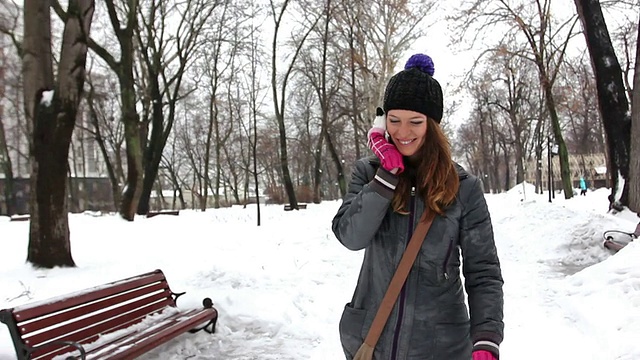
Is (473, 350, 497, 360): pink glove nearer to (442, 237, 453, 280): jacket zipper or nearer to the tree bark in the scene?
(442, 237, 453, 280): jacket zipper

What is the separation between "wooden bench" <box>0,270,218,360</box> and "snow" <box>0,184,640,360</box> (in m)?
0.32

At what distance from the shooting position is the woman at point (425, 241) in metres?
1.88

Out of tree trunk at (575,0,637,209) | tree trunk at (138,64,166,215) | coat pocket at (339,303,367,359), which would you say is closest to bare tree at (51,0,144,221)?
tree trunk at (138,64,166,215)

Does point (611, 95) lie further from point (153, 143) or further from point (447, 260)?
point (153, 143)

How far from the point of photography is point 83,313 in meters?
4.52

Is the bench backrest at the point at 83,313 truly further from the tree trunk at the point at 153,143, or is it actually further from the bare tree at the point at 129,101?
the tree trunk at the point at 153,143

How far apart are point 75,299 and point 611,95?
1100 centimetres

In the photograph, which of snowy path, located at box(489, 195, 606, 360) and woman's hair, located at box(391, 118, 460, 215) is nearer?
woman's hair, located at box(391, 118, 460, 215)

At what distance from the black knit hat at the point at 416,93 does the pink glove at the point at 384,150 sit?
0.10m

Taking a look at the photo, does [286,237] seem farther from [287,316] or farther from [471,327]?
[471,327]

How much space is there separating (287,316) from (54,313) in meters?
2.79

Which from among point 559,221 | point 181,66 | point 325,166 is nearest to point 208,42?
point 181,66

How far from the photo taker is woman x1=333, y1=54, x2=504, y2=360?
6.15ft

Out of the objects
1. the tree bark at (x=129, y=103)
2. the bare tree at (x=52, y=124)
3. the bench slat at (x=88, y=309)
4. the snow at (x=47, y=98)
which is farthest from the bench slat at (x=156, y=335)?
the tree bark at (x=129, y=103)
